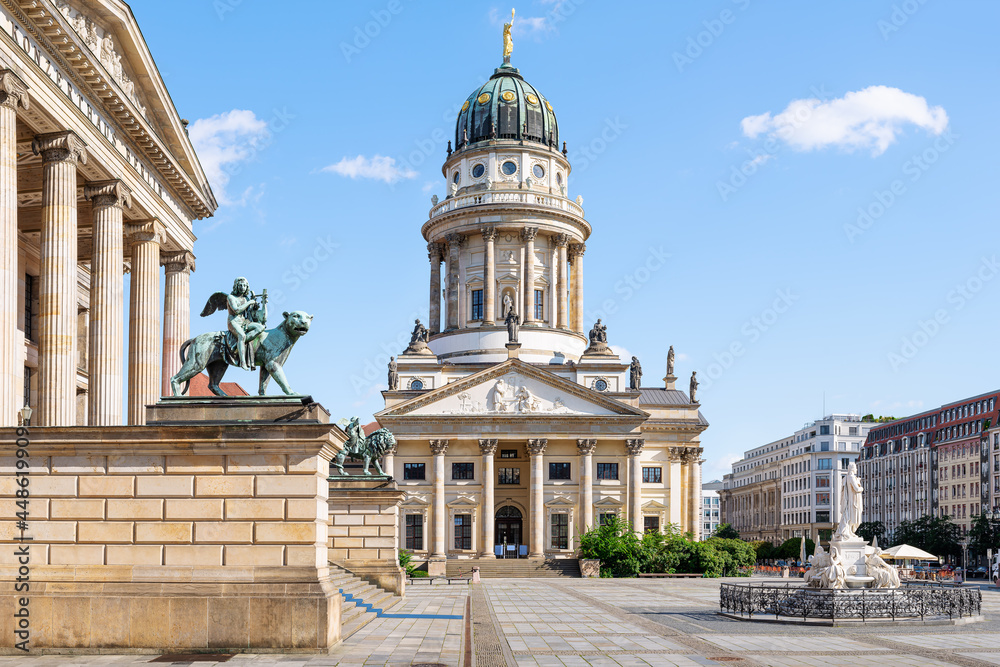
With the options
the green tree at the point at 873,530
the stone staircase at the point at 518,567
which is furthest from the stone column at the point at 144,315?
the green tree at the point at 873,530

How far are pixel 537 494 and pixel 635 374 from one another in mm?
14212

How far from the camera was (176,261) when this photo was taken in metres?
42.8

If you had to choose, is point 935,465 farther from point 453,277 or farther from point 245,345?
point 245,345

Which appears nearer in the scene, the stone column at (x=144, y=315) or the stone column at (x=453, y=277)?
the stone column at (x=144, y=315)

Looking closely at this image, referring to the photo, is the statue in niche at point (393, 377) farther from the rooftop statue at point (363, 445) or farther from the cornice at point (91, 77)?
the cornice at point (91, 77)

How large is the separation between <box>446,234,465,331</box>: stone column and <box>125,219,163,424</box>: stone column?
61960mm

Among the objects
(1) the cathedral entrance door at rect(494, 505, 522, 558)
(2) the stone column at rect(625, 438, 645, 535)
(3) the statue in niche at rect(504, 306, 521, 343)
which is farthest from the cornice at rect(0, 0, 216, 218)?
(1) the cathedral entrance door at rect(494, 505, 522, 558)

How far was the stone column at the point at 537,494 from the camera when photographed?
86256 mm

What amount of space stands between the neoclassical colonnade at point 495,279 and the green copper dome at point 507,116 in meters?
9.80

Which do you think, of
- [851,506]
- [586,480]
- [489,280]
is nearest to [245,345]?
[851,506]

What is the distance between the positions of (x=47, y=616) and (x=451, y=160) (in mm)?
87001

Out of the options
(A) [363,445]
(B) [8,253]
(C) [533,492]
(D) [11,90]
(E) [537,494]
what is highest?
(D) [11,90]

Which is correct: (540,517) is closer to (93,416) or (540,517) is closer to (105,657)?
(93,416)

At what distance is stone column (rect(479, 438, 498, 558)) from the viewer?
85750 mm
